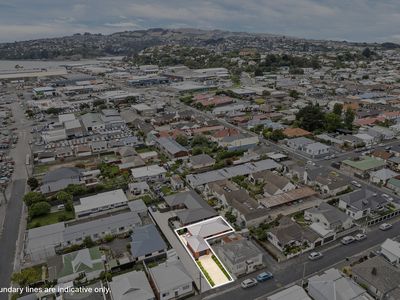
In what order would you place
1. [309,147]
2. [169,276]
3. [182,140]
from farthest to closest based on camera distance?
[182,140]
[309,147]
[169,276]

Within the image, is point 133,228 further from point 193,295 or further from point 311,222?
point 311,222

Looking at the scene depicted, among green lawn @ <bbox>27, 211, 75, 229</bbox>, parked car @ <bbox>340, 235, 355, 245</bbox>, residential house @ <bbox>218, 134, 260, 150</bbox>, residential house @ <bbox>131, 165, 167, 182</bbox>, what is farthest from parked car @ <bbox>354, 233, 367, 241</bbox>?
green lawn @ <bbox>27, 211, 75, 229</bbox>

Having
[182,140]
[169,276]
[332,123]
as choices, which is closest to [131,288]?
[169,276]

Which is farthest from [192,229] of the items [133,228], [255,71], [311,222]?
[255,71]

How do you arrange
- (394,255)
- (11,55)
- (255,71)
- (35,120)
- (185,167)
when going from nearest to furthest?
(394,255) → (185,167) → (35,120) → (255,71) → (11,55)

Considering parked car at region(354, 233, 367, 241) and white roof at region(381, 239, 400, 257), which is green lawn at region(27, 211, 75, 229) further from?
white roof at region(381, 239, 400, 257)

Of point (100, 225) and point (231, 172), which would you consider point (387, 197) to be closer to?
point (231, 172)
